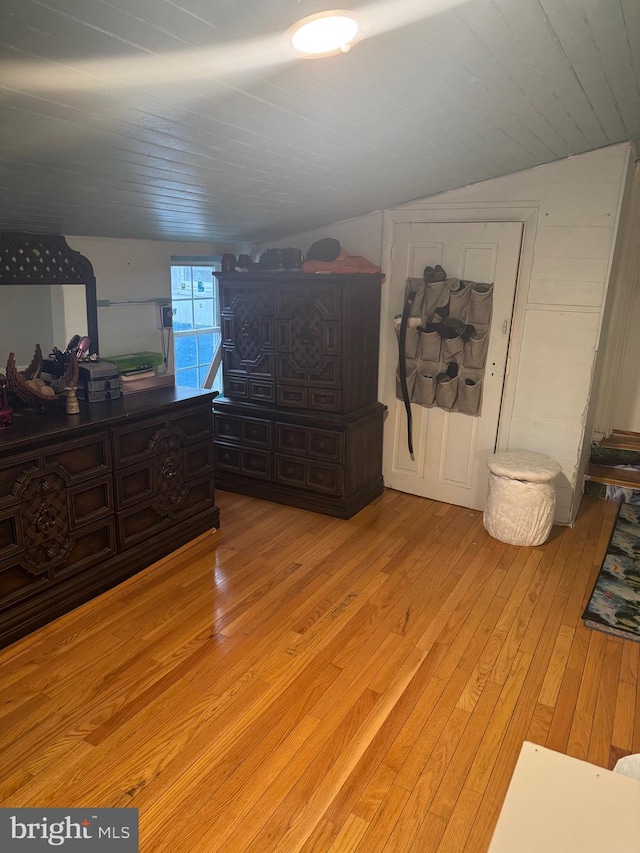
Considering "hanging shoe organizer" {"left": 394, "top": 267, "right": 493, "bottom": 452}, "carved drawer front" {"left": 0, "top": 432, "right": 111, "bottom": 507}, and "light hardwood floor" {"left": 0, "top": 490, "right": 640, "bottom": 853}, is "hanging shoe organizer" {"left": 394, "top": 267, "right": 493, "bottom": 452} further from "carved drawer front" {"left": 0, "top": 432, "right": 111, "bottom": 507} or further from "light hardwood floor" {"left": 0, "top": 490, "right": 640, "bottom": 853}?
"carved drawer front" {"left": 0, "top": 432, "right": 111, "bottom": 507}

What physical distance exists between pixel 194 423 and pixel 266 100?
1.93 m

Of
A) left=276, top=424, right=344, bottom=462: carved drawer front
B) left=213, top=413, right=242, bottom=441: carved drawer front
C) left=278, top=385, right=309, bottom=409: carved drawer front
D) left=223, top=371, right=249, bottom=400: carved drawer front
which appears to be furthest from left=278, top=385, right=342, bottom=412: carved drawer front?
left=213, top=413, right=242, bottom=441: carved drawer front

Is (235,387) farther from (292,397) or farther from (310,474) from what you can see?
(310,474)

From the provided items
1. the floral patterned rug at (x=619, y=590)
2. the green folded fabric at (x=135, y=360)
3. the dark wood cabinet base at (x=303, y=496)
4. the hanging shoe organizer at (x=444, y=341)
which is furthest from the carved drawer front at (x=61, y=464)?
the floral patterned rug at (x=619, y=590)

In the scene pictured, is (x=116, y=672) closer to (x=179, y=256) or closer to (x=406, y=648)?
(x=406, y=648)

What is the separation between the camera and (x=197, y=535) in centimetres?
352

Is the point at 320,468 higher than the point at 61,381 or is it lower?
lower

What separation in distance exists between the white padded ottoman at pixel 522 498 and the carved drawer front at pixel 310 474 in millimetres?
967

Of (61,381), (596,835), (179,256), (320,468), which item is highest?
(179,256)

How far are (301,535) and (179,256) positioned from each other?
82.1 inches

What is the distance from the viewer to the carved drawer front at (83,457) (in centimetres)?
261

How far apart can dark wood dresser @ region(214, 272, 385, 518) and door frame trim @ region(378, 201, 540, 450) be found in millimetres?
315

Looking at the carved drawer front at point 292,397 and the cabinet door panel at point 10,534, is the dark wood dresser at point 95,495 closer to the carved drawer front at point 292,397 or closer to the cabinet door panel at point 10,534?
the cabinet door panel at point 10,534

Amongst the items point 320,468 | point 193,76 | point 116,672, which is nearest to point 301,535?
point 320,468
